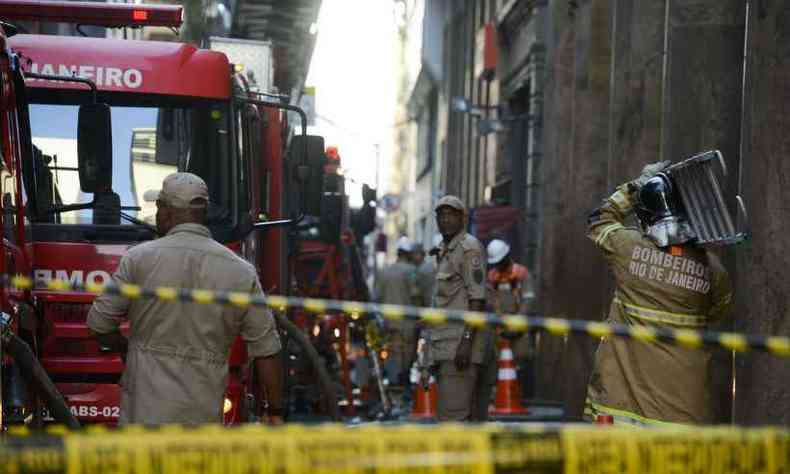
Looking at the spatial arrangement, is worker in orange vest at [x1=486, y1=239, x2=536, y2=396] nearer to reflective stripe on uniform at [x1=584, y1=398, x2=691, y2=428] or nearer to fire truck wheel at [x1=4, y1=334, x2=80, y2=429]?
reflective stripe on uniform at [x1=584, y1=398, x2=691, y2=428]

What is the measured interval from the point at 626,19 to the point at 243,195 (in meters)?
7.64

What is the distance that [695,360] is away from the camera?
7.84 meters

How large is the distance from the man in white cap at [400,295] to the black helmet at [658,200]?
1343 cm

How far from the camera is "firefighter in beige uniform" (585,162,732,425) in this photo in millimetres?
7793

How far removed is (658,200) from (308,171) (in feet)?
11.0

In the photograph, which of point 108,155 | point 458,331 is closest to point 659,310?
point 108,155

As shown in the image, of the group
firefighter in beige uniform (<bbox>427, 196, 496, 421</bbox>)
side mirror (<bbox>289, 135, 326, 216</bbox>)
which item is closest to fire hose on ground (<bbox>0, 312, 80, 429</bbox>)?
side mirror (<bbox>289, 135, 326, 216</bbox>)

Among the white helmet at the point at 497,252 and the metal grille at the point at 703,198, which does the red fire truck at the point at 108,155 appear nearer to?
the metal grille at the point at 703,198

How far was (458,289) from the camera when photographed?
38.2 ft

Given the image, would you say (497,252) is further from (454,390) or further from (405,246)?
(454,390)

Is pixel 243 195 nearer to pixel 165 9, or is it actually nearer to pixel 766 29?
pixel 165 9

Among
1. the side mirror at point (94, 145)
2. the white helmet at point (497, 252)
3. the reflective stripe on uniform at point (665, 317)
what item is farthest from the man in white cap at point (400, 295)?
the reflective stripe on uniform at point (665, 317)

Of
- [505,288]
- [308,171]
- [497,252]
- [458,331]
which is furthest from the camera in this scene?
[497,252]

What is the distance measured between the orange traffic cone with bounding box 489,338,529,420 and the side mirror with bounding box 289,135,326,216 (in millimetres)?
5982
